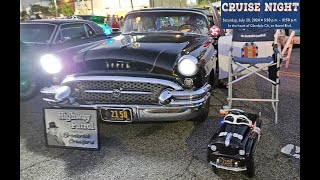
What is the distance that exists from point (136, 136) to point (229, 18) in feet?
6.93

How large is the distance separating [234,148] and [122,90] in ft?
4.51

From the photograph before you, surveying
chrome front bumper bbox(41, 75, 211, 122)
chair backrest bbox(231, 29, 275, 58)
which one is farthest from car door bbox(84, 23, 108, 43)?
chrome front bumper bbox(41, 75, 211, 122)

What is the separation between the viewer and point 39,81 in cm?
523

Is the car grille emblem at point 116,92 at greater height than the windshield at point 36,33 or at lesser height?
lesser

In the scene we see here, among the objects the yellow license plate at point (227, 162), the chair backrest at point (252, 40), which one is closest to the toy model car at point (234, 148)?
the yellow license plate at point (227, 162)

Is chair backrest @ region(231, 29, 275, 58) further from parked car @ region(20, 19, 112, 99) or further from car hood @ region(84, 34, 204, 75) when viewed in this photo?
parked car @ region(20, 19, 112, 99)

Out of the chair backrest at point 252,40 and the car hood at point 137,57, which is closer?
the car hood at point 137,57

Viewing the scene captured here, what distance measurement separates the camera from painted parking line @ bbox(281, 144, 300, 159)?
10.1 ft

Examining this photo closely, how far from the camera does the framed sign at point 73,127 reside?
3039 mm

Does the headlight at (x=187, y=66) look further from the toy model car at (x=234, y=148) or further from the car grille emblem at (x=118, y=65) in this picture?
the toy model car at (x=234, y=148)

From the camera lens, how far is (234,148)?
8.66 ft

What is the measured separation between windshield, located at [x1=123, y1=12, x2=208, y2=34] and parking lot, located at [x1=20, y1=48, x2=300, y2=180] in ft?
4.35

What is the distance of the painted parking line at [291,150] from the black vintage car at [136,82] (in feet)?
3.11
